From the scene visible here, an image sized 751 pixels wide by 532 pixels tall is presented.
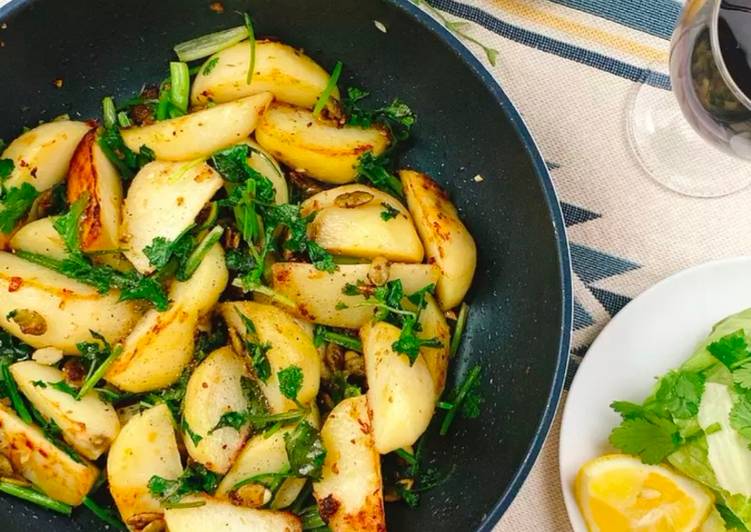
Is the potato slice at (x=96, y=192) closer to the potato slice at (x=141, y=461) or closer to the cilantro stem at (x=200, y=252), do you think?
the cilantro stem at (x=200, y=252)

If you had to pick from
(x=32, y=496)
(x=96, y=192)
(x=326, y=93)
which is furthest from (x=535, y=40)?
(x=32, y=496)

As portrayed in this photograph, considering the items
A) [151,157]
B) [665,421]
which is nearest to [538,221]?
[665,421]

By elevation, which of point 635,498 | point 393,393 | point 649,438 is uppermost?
point 393,393

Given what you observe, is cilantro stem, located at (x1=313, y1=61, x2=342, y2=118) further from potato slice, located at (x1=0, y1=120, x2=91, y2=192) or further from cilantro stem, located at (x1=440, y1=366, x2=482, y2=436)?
cilantro stem, located at (x1=440, y1=366, x2=482, y2=436)

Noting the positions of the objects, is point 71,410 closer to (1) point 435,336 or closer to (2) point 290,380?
(2) point 290,380

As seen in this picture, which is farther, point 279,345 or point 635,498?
point 635,498

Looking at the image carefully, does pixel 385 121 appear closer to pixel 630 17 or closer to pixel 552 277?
pixel 552 277

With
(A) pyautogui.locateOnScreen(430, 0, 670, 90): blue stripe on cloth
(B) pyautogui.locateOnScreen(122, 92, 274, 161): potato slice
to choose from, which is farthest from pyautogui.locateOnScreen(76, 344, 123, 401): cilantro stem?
(A) pyautogui.locateOnScreen(430, 0, 670, 90): blue stripe on cloth
